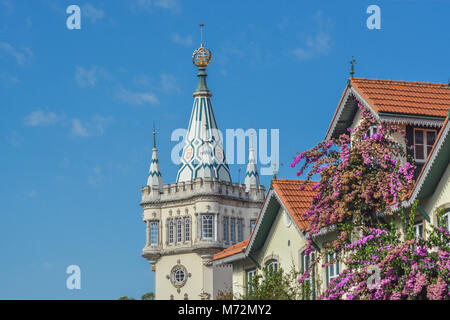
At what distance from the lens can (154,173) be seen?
119312mm

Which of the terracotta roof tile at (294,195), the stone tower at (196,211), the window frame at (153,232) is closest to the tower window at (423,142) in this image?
the terracotta roof tile at (294,195)

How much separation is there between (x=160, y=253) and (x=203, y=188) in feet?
25.1

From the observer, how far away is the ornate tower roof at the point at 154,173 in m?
118

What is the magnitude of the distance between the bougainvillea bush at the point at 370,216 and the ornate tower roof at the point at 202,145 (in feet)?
244

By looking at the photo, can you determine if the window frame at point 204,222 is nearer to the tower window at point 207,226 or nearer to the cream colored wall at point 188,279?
the tower window at point 207,226

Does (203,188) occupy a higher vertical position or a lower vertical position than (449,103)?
higher

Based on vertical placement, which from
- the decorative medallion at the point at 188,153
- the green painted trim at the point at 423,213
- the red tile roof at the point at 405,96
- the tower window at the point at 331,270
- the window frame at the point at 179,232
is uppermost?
the decorative medallion at the point at 188,153

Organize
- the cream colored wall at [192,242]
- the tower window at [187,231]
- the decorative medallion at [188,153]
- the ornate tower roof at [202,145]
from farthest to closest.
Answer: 1. the decorative medallion at [188,153]
2. the ornate tower roof at [202,145]
3. the tower window at [187,231]
4. the cream colored wall at [192,242]

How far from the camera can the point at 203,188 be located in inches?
4469

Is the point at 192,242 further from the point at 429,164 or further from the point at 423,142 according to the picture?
the point at 429,164

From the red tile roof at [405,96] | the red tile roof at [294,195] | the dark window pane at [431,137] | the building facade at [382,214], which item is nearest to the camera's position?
the building facade at [382,214]

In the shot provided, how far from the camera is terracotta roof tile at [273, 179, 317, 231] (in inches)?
1752
